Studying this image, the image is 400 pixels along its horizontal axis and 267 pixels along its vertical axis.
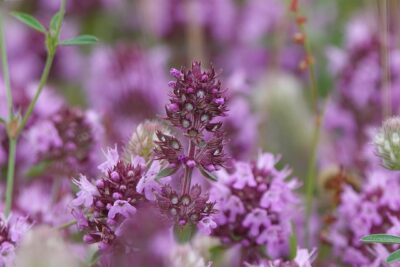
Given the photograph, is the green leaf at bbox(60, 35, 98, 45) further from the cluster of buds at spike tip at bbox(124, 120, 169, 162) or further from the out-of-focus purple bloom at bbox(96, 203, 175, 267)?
the out-of-focus purple bloom at bbox(96, 203, 175, 267)

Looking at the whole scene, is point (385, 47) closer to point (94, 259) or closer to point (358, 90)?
point (358, 90)

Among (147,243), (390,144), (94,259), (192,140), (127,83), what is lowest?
(147,243)

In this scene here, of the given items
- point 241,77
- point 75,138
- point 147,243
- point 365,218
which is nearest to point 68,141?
point 75,138

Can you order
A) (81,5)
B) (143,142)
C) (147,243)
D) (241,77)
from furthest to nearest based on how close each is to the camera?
(81,5) < (241,77) < (143,142) < (147,243)

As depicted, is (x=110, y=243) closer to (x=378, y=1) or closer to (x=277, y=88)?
(x=378, y=1)

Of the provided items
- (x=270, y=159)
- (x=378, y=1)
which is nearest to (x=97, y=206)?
(x=270, y=159)

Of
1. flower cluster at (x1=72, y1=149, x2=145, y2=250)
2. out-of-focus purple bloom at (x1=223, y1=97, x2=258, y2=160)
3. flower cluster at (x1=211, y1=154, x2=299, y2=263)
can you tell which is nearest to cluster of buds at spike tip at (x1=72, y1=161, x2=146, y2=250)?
flower cluster at (x1=72, y1=149, x2=145, y2=250)

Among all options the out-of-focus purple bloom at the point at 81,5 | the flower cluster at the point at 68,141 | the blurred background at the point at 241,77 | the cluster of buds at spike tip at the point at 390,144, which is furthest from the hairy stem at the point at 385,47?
the out-of-focus purple bloom at the point at 81,5
